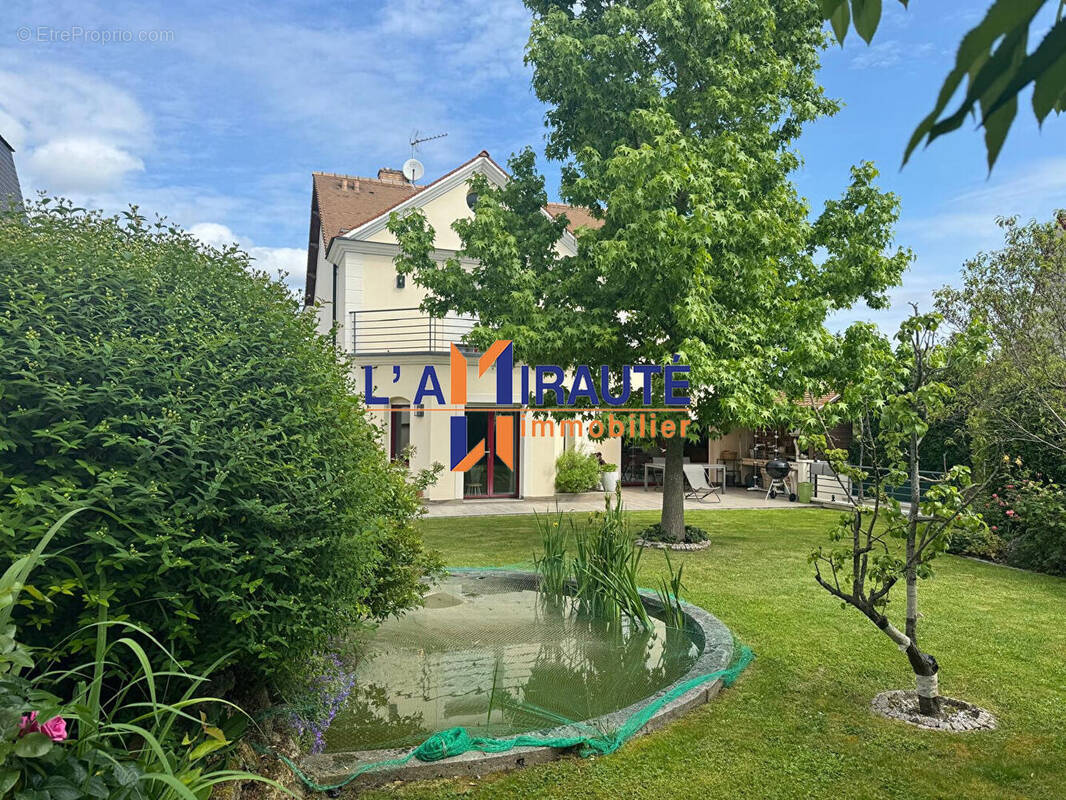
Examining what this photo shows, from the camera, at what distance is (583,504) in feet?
53.9

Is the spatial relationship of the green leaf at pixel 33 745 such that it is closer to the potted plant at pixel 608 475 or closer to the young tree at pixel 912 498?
the young tree at pixel 912 498

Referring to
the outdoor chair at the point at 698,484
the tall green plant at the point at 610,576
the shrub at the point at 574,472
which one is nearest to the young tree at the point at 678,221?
the tall green plant at the point at 610,576

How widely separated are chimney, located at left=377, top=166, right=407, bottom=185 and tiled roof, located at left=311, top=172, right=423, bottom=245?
213mm

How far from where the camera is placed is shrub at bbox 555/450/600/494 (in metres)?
17.8

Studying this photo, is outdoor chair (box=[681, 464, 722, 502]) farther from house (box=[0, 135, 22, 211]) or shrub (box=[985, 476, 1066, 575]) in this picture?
house (box=[0, 135, 22, 211])

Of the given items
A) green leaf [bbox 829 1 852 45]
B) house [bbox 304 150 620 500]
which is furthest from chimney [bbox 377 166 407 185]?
green leaf [bbox 829 1 852 45]

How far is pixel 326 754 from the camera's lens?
344cm

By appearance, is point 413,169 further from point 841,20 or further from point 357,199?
point 841,20

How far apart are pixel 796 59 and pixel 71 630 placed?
38.9 ft

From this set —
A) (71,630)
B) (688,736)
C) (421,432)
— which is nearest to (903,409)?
(688,736)

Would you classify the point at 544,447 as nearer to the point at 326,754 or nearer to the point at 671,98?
the point at 671,98

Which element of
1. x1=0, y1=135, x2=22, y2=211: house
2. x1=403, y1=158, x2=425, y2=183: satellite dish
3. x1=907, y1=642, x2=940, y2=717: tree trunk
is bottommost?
x1=907, y1=642, x2=940, y2=717: tree trunk

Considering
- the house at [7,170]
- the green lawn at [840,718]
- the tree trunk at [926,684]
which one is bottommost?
the green lawn at [840,718]

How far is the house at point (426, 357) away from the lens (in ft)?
54.4
